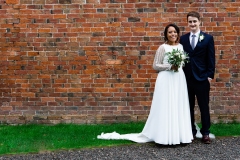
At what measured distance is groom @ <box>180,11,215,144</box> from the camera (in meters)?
5.36

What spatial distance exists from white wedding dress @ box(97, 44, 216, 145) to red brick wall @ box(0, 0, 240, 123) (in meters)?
1.09

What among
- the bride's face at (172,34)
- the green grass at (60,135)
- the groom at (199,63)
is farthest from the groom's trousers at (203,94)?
the bride's face at (172,34)

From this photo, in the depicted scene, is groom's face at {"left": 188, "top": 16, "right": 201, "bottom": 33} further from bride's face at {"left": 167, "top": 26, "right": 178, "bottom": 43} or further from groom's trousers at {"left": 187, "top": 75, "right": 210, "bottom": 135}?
groom's trousers at {"left": 187, "top": 75, "right": 210, "bottom": 135}

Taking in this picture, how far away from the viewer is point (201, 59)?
5.43 m

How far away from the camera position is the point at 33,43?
Answer: 6.51 m

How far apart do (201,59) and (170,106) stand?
0.88 meters

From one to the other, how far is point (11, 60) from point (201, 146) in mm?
3760

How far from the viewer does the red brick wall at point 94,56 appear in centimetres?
641

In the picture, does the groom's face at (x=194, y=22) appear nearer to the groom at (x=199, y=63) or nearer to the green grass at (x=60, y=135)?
the groom at (x=199, y=63)

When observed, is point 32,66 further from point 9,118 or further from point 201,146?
point 201,146

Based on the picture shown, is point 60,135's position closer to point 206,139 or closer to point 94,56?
point 94,56

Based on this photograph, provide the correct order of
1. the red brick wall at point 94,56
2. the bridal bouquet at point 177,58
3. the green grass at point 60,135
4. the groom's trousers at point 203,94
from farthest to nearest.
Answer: the red brick wall at point 94,56, the groom's trousers at point 203,94, the green grass at point 60,135, the bridal bouquet at point 177,58

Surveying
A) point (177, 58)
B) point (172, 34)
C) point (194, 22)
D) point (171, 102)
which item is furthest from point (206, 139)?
point (194, 22)

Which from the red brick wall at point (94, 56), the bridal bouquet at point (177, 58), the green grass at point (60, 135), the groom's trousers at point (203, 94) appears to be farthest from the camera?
the red brick wall at point (94, 56)
